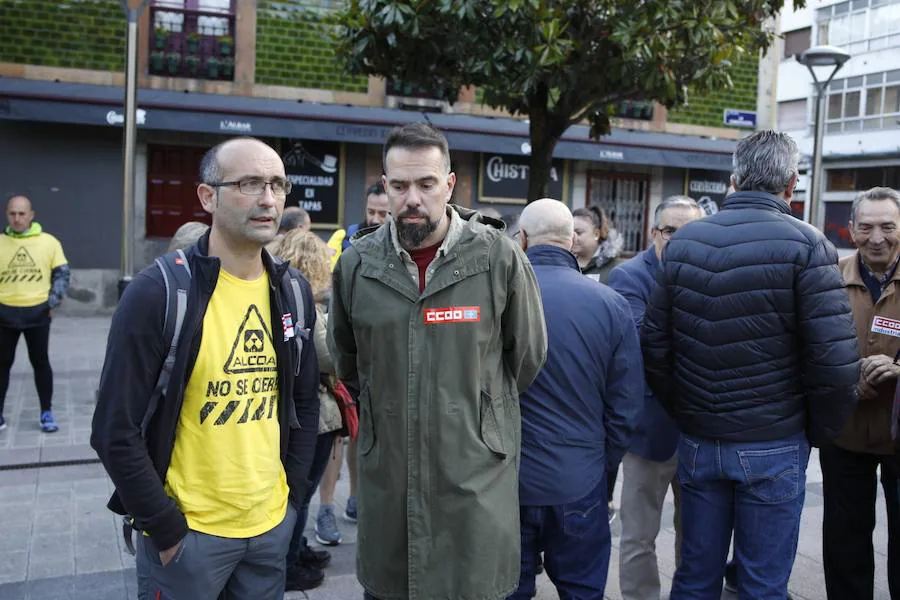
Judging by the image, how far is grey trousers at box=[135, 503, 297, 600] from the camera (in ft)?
7.87

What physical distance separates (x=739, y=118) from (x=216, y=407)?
18538 millimetres

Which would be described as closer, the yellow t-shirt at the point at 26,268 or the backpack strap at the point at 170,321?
the backpack strap at the point at 170,321

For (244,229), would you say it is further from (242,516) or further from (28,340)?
(28,340)

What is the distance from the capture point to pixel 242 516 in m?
2.48

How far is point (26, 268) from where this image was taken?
695 cm

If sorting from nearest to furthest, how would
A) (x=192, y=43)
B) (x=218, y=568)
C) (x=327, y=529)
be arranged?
(x=218, y=568) → (x=327, y=529) → (x=192, y=43)

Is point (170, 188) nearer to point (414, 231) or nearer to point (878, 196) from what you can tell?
point (878, 196)

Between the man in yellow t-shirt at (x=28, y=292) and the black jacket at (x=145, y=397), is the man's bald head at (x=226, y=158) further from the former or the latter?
the man in yellow t-shirt at (x=28, y=292)

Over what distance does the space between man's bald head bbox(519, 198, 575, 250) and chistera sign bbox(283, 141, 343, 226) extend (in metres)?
12.7

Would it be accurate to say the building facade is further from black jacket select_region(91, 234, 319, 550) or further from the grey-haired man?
black jacket select_region(91, 234, 319, 550)

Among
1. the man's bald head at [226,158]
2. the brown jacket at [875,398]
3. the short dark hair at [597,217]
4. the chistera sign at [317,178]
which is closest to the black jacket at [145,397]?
the man's bald head at [226,158]

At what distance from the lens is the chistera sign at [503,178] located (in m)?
16.8

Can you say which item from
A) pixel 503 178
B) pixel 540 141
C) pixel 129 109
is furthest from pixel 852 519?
pixel 503 178

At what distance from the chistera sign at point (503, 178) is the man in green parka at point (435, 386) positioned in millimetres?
14217
